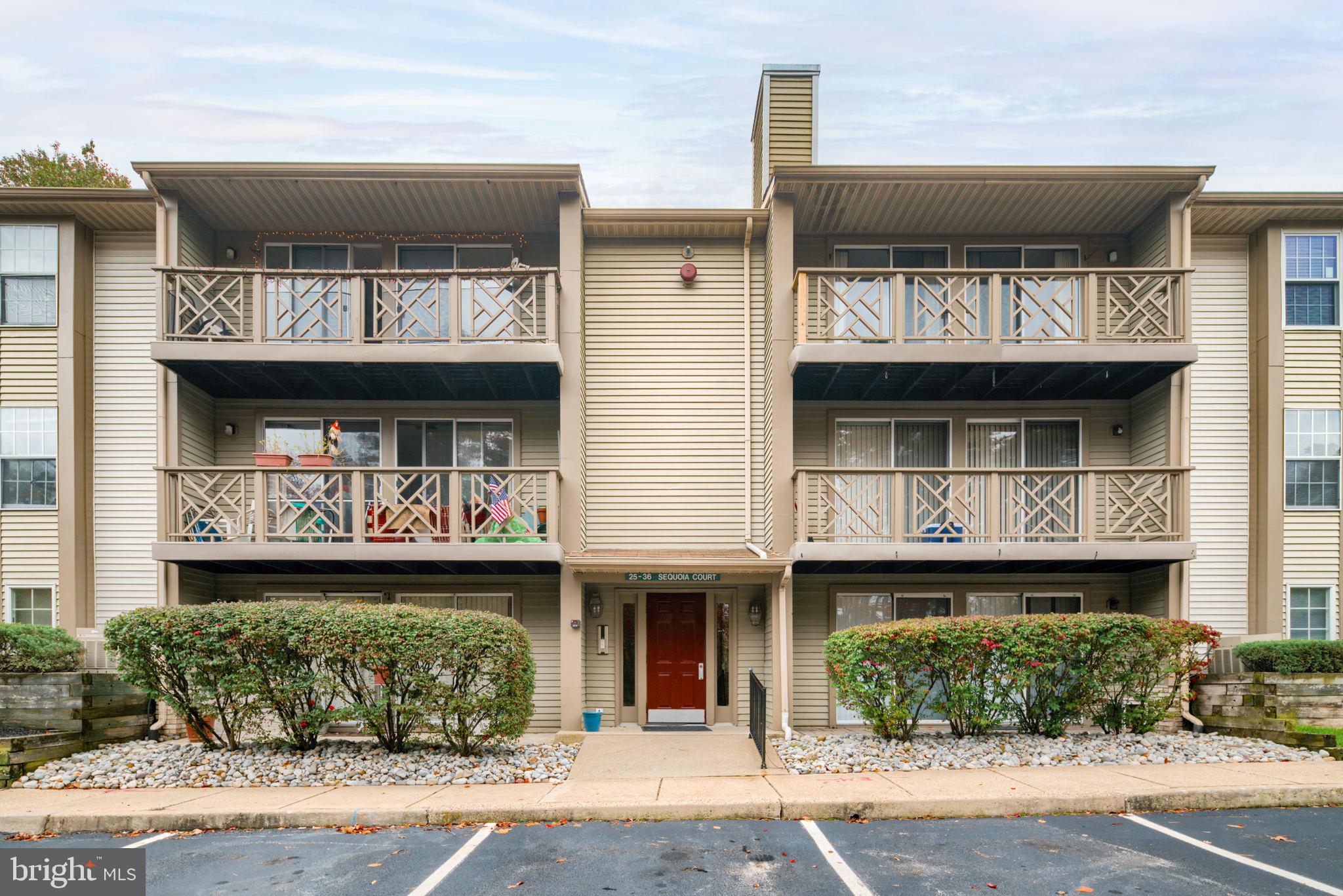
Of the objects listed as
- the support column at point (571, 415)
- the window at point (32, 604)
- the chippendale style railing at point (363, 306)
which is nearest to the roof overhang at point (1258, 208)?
the support column at point (571, 415)

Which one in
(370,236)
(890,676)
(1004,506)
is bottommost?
(890,676)

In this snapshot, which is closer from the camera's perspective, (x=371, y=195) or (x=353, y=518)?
(x=353, y=518)

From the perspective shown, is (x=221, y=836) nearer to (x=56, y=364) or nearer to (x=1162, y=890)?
(x=1162, y=890)

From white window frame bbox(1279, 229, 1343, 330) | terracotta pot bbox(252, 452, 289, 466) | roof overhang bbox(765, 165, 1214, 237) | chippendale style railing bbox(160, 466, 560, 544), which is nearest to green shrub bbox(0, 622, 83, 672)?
chippendale style railing bbox(160, 466, 560, 544)

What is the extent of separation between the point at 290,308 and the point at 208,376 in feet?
5.46

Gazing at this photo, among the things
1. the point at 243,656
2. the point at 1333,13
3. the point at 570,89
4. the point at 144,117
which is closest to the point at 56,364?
the point at 243,656

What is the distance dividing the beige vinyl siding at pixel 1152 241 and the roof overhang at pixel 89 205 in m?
15.8

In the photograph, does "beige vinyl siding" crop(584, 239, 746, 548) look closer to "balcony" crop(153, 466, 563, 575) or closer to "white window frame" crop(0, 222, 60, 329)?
"balcony" crop(153, 466, 563, 575)

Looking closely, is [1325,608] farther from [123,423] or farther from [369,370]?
[123,423]

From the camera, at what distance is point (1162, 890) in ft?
19.2

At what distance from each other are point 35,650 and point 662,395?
380 inches

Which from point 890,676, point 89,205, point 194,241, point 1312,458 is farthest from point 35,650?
point 1312,458

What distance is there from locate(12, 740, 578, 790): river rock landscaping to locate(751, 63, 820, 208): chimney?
9.86m

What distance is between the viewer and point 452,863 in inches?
262
